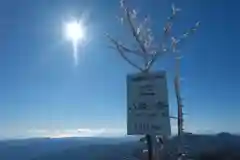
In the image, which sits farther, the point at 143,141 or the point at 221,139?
the point at 221,139

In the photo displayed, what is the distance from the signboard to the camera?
398 centimetres

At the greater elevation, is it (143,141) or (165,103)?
(165,103)

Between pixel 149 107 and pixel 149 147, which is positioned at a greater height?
pixel 149 107

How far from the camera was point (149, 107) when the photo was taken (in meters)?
4.00

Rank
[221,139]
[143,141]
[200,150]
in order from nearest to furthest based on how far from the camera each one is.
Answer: [143,141] < [200,150] < [221,139]

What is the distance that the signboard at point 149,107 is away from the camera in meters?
3.98

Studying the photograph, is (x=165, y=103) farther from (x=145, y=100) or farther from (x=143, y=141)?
(x=143, y=141)

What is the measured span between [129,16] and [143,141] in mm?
1465

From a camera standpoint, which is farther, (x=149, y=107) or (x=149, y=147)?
(x=149, y=147)

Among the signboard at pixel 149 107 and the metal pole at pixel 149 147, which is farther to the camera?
the metal pole at pixel 149 147

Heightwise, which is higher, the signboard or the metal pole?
the signboard

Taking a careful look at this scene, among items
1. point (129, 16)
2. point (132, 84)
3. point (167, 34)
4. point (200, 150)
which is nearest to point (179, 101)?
point (167, 34)

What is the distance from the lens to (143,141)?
4.37 metres

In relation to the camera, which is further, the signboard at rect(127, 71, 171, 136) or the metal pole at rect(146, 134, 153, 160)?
the metal pole at rect(146, 134, 153, 160)
